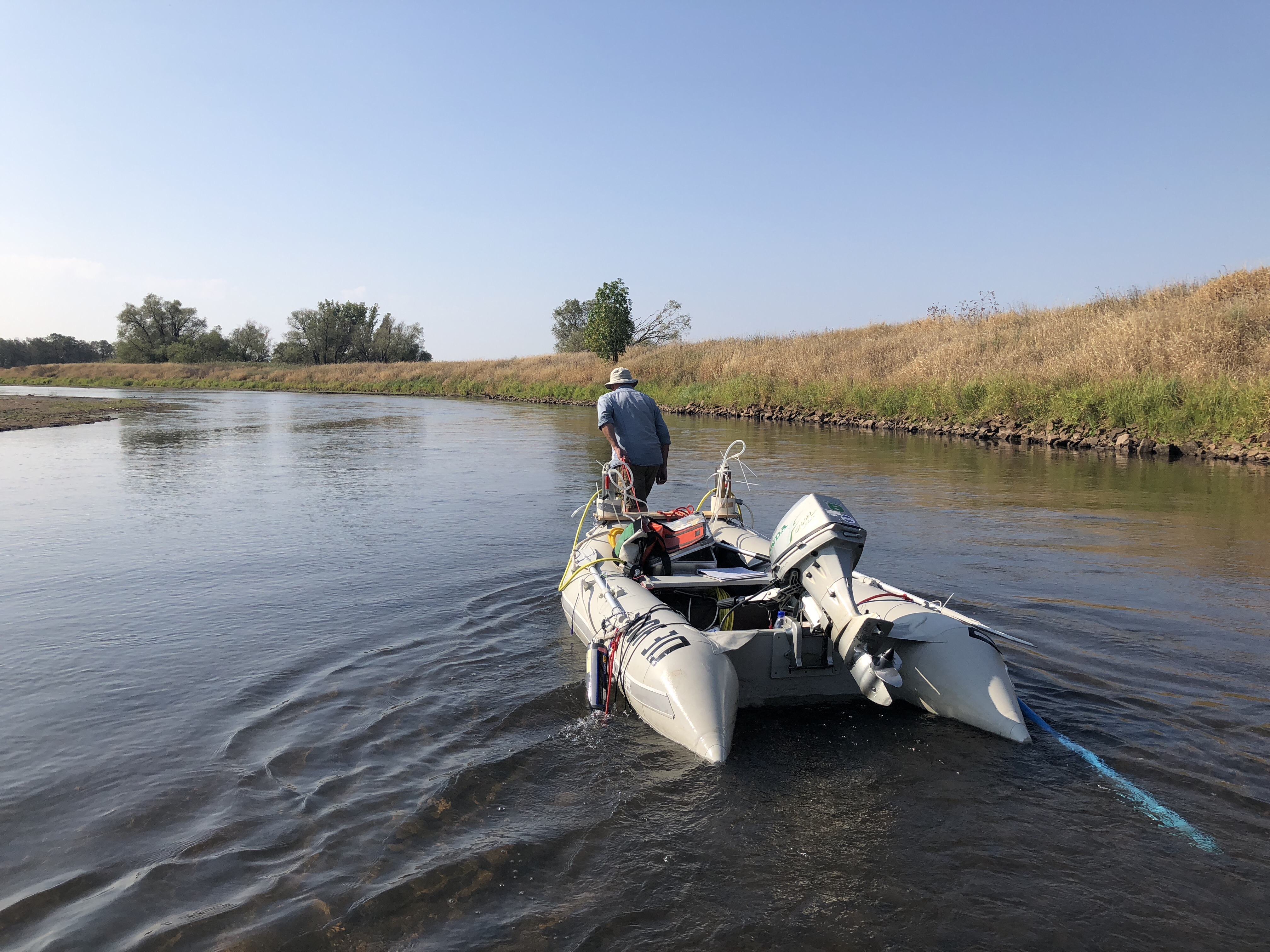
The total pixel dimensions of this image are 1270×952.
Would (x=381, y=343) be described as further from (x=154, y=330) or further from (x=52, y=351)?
(x=52, y=351)

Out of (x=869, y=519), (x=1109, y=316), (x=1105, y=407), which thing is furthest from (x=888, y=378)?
(x=869, y=519)

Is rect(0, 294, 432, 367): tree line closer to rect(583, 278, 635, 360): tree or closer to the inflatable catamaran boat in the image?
rect(583, 278, 635, 360): tree

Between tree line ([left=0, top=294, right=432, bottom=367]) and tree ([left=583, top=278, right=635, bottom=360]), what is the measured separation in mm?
44755

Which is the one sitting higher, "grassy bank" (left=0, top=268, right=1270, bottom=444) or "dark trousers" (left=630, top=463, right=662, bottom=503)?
"grassy bank" (left=0, top=268, right=1270, bottom=444)

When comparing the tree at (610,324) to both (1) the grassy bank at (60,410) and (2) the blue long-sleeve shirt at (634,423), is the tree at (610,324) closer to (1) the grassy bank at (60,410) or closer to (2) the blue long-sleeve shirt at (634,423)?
(1) the grassy bank at (60,410)

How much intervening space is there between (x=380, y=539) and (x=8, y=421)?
22.8 m

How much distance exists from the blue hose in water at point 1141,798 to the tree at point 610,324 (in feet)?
146

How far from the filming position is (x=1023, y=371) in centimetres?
2389

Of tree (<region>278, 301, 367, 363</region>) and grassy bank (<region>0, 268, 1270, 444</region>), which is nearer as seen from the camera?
grassy bank (<region>0, 268, 1270, 444</region>)

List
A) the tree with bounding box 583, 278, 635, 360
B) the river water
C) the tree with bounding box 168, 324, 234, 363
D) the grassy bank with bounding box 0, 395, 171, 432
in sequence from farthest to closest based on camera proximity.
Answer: the tree with bounding box 168, 324, 234, 363, the tree with bounding box 583, 278, 635, 360, the grassy bank with bounding box 0, 395, 171, 432, the river water

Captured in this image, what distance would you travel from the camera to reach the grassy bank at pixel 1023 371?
61.6 ft

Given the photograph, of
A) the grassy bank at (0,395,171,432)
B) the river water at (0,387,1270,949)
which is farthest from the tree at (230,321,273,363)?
the river water at (0,387,1270,949)

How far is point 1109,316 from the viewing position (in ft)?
82.8

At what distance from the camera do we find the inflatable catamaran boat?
4367mm
